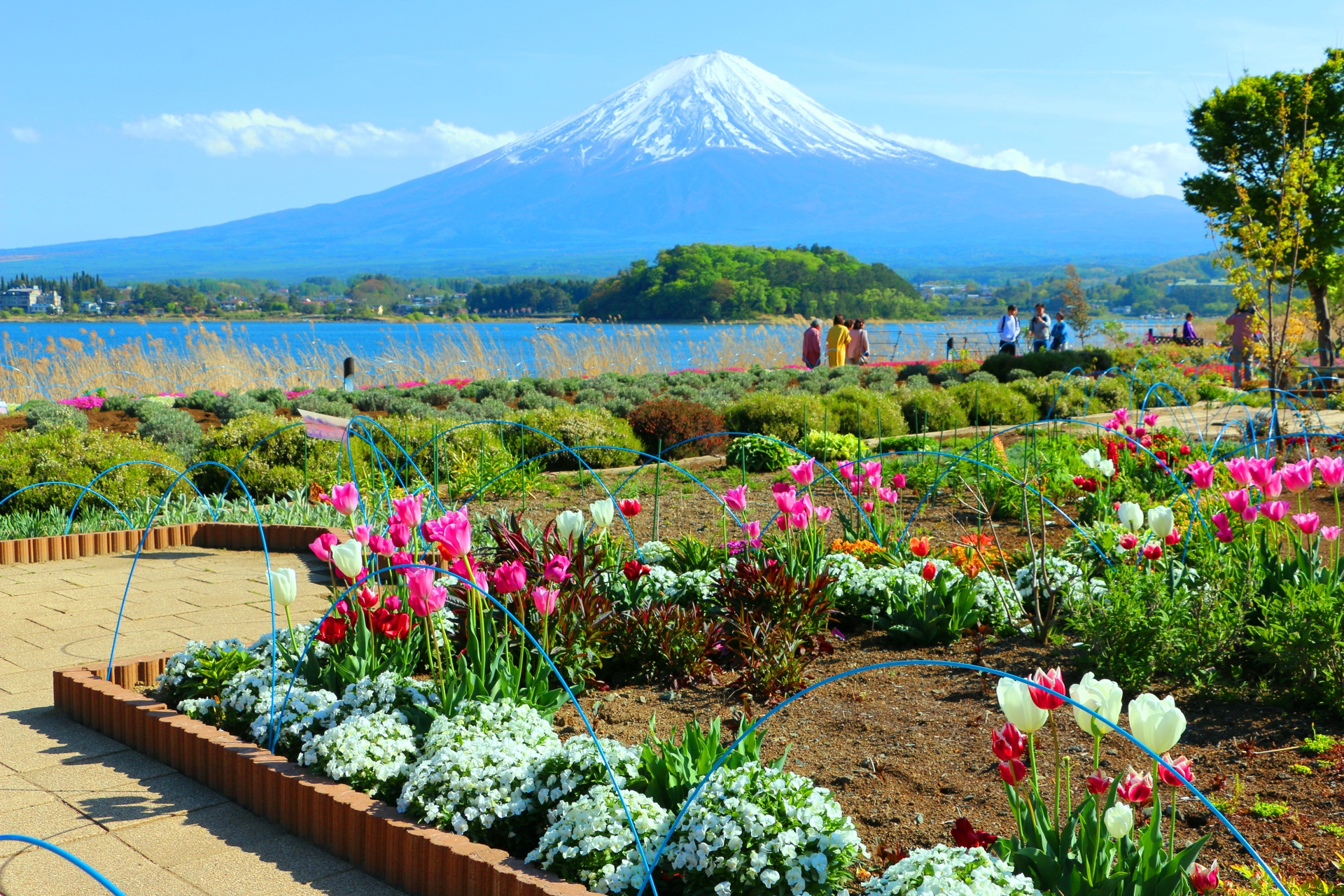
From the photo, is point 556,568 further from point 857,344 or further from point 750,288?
point 750,288

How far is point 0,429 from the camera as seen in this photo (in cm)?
988

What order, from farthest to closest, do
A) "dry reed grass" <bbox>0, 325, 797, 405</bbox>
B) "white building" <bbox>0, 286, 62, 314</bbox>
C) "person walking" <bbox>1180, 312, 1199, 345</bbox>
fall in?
"white building" <bbox>0, 286, 62, 314</bbox> < "person walking" <bbox>1180, 312, 1199, 345</bbox> < "dry reed grass" <bbox>0, 325, 797, 405</bbox>

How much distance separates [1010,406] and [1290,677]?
890 cm

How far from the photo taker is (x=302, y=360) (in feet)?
58.5

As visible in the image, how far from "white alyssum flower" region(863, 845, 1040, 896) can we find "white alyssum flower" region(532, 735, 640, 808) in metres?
0.77

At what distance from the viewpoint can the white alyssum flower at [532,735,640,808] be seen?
276 centimetres

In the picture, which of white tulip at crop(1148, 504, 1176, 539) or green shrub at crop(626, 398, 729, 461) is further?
green shrub at crop(626, 398, 729, 461)

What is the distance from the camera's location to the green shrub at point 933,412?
11.7 metres

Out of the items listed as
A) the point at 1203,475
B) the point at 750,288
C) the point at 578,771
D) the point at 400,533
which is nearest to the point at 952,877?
the point at 578,771

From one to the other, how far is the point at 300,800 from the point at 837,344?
1458 cm

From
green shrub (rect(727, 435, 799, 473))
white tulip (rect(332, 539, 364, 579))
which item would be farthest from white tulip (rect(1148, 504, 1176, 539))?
green shrub (rect(727, 435, 799, 473))

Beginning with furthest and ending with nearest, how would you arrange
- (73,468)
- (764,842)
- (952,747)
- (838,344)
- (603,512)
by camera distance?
(838,344) → (73,468) → (603,512) → (952,747) → (764,842)

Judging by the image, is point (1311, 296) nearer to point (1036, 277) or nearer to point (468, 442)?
point (468, 442)

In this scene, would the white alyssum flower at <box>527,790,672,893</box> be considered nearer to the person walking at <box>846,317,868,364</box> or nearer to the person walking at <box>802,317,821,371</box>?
the person walking at <box>802,317,821,371</box>
